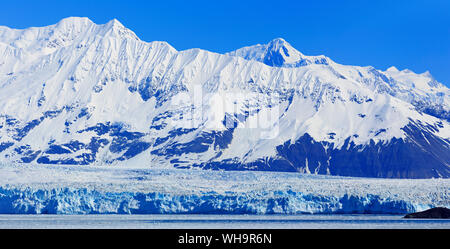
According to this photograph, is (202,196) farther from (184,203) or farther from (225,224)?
(225,224)

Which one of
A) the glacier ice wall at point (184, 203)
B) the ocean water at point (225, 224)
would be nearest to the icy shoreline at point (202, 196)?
the glacier ice wall at point (184, 203)

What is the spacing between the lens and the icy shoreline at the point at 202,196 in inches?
5167

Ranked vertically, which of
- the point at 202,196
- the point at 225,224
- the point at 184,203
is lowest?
the point at 225,224

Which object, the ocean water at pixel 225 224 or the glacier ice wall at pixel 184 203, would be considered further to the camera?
the glacier ice wall at pixel 184 203

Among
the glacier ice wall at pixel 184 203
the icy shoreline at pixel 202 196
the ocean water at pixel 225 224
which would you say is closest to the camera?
the ocean water at pixel 225 224

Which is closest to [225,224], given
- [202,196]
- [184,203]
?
[202,196]

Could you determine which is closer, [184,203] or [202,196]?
[202,196]

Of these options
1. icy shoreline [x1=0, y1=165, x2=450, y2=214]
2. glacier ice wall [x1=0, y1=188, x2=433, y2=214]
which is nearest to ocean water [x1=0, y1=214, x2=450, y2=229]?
glacier ice wall [x1=0, y1=188, x2=433, y2=214]

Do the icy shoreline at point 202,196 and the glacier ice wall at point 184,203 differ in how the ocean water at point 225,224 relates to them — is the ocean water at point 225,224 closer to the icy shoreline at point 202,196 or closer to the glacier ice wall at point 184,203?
the glacier ice wall at point 184,203

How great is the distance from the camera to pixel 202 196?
13800 centimetres

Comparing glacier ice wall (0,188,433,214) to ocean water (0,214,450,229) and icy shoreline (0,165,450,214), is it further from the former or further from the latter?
ocean water (0,214,450,229)

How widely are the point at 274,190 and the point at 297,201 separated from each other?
17.6 feet
